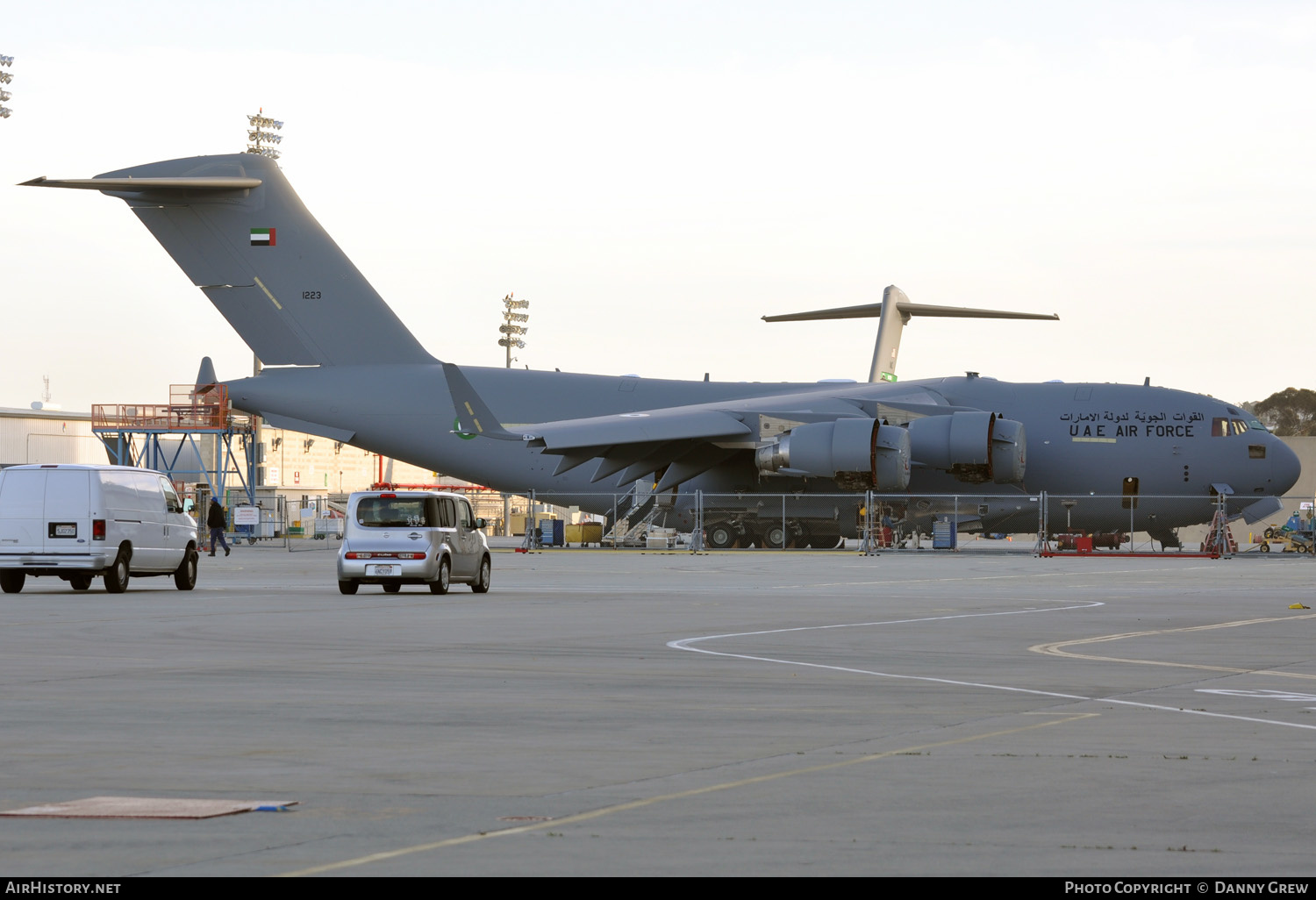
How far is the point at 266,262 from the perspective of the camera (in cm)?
4766

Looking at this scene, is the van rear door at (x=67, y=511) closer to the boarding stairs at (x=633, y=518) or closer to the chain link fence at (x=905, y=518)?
the chain link fence at (x=905, y=518)

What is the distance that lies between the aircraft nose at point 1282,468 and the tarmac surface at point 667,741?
978 inches

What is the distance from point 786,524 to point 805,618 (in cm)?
2694

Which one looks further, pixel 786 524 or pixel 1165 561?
pixel 786 524

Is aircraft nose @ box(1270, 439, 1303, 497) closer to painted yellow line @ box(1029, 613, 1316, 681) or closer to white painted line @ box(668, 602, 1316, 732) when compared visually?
painted yellow line @ box(1029, 613, 1316, 681)

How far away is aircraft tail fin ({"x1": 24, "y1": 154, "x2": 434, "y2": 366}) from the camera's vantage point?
47.5 meters

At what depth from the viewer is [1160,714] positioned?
33.5ft

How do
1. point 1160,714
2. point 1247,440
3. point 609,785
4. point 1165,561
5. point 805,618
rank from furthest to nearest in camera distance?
point 1247,440 → point 1165,561 → point 805,618 → point 1160,714 → point 609,785

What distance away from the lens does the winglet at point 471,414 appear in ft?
134

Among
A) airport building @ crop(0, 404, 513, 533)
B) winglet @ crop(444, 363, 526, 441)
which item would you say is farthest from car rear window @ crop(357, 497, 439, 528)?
airport building @ crop(0, 404, 513, 533)

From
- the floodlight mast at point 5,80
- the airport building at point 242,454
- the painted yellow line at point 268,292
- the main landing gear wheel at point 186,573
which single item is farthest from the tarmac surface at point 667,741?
the airport building at point 242,454

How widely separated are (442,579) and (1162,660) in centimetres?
1337

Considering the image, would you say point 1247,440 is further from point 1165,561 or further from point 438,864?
point 438,864
